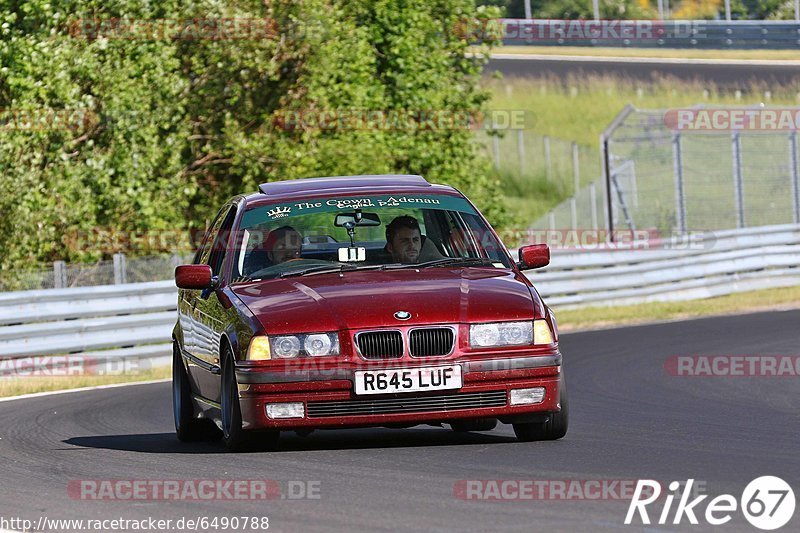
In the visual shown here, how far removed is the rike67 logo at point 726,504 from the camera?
20.5ft

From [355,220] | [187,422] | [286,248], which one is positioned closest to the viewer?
[286,248]

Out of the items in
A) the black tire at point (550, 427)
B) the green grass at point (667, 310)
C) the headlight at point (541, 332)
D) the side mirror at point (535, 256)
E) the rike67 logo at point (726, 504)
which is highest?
the side mirror at point (535, 256)

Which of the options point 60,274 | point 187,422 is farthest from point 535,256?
point 60,274

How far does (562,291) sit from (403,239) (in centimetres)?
1485

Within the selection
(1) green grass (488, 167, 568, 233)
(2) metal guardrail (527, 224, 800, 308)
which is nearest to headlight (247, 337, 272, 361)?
(2) metal guardrail (527, 224, 800, 308)

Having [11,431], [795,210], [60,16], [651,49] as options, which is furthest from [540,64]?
[11,431]

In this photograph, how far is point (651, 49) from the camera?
66.5 meters

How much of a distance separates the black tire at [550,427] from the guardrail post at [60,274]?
38.3ft

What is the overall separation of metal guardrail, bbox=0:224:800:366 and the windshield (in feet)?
28.8

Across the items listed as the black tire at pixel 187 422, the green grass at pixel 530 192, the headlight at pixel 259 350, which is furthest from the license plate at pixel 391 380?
the green grass at pixel 530 192

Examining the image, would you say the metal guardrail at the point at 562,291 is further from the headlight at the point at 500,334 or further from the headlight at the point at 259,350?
the headlight at the point at 500,334

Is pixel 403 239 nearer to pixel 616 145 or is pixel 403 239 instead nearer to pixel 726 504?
pixel 726 504

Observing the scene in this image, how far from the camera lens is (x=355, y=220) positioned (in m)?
10.1

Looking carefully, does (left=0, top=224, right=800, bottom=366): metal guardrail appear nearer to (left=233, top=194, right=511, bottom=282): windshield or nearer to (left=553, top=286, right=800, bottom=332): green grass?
→ (left=553, top=286, right=800, bottom=332): green grass
